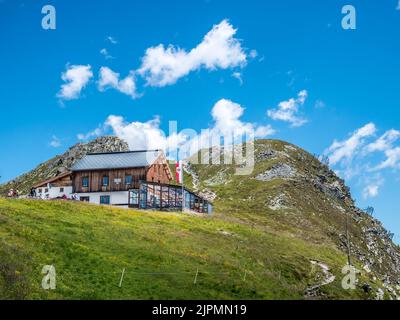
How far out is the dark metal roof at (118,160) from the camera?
291 ft

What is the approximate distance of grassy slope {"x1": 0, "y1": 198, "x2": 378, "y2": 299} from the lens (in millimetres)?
36688

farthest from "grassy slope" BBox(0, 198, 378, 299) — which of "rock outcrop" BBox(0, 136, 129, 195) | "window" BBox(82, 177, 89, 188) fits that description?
"rock outcrop" BBox(0, 136, 129, 195)

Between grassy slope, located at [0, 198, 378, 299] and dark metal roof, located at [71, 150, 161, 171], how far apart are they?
19.1 metres

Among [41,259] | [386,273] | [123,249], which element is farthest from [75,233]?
[386,273]

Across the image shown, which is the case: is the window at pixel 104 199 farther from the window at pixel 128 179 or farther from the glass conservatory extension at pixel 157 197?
the glass conservatory extension at pixel 157 197

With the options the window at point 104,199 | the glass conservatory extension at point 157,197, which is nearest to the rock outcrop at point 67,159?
the window at point 104,199

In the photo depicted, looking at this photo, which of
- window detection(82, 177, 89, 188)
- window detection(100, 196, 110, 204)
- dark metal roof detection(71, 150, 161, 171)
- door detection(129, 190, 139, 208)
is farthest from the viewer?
window detection(82, 177, 89, 188)

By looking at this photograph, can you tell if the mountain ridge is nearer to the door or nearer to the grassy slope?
the door

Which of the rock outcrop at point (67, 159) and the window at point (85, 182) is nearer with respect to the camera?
the window at point (85, 182)

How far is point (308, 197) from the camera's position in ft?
492

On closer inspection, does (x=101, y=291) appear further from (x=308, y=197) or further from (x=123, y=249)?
(x=308, y=197)

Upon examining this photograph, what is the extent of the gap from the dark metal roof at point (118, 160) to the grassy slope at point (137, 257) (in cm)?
1911

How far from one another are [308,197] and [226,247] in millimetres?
96396
